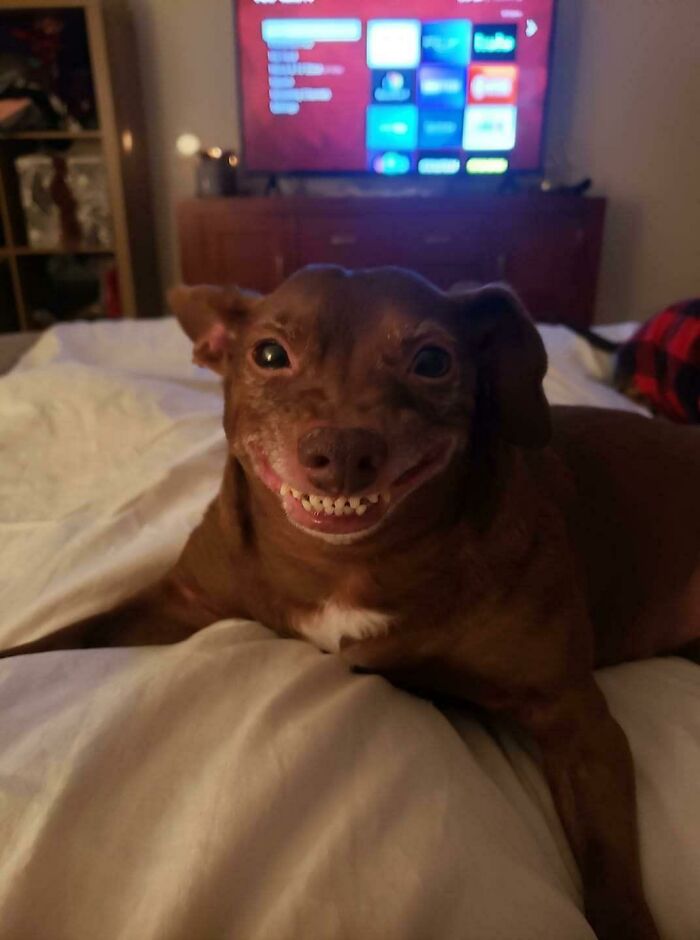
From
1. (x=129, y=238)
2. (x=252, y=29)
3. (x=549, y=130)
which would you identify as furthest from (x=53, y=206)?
(x=549, y=130)

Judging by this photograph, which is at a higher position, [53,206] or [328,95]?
[328,95]

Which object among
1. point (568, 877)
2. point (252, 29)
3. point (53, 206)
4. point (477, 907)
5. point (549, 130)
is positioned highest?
point (252, 29)

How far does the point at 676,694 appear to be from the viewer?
0.93 meters

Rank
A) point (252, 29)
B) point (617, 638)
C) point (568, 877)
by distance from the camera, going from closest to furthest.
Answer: point (568, 877) → point (617, 638) → point (252, 29)

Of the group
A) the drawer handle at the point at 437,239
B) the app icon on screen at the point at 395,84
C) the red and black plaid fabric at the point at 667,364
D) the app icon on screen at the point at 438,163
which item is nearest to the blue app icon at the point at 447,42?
the app icon on screen at the point at 395,84

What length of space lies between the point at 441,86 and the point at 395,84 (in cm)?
22

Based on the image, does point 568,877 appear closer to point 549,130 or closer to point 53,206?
point 53,206

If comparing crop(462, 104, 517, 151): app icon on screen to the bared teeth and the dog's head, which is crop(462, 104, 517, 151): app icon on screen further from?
the bared teeth

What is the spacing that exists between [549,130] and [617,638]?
12.1 ft

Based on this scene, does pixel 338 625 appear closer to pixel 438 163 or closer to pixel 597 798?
pixel 597 798

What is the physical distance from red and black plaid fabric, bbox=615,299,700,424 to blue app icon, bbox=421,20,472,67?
7.35 ft

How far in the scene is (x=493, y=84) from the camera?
3.71 meters

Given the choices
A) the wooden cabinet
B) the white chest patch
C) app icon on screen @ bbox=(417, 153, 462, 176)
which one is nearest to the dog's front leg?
the white chest patch

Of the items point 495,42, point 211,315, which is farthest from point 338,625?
point 495,42
